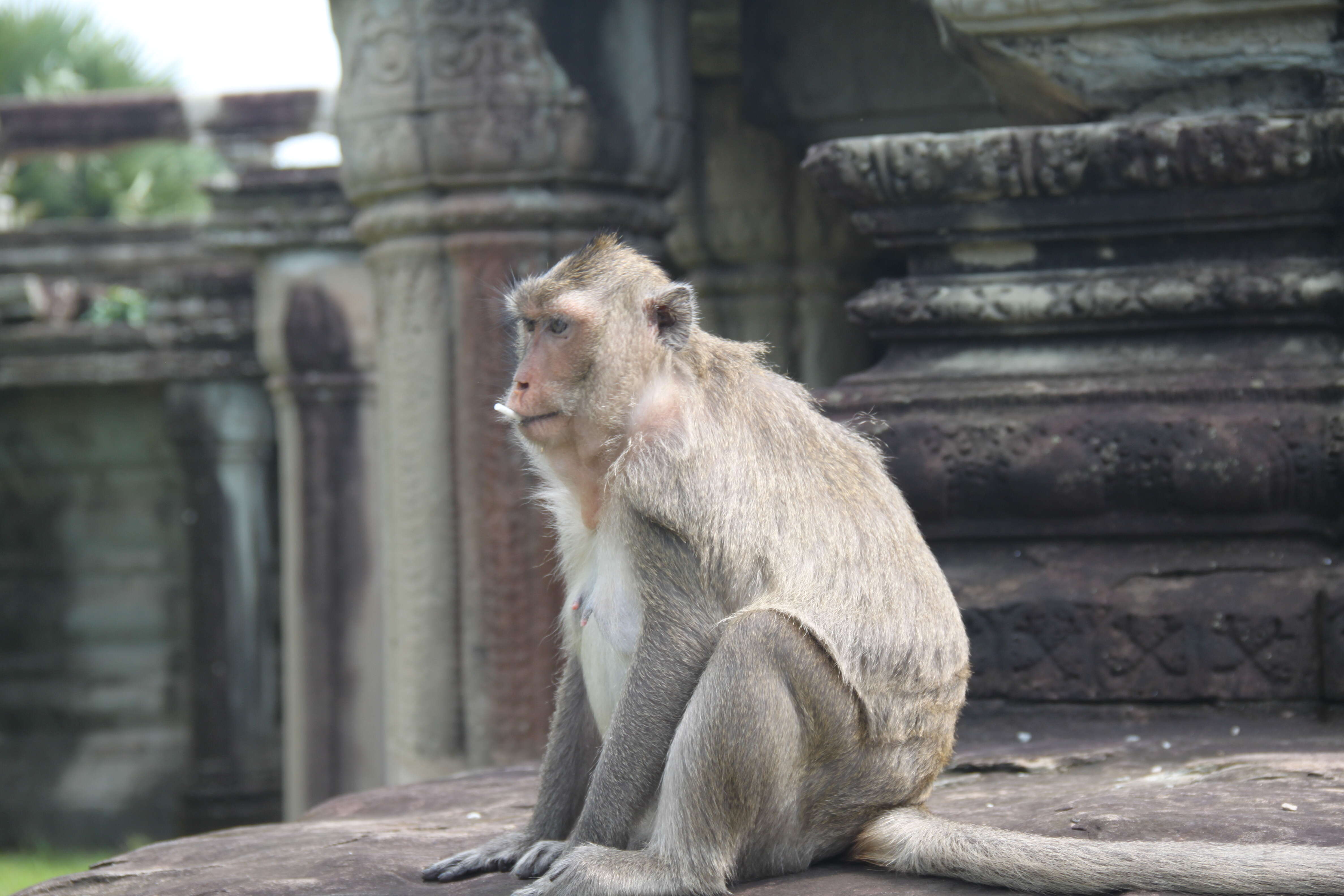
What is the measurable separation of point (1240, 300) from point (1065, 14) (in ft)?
2.61

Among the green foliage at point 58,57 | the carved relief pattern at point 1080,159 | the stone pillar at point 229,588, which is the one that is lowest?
the stone pillar at point 229,588

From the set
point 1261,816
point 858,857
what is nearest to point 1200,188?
point 1261,816

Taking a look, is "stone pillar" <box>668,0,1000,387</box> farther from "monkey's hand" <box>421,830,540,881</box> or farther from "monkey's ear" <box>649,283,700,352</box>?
"monkey's hand" <box>421,830,540,881</box>

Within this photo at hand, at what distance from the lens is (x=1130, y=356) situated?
137 inches

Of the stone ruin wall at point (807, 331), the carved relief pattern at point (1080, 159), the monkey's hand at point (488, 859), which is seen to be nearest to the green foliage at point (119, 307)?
the stone ruin wall at point (807, 331)

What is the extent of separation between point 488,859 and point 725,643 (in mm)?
674

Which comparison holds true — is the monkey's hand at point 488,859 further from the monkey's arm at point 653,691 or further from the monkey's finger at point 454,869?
the monkey's arm at point 653,691

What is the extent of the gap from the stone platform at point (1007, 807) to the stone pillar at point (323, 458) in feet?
8.77

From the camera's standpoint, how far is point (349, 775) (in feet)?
20.3

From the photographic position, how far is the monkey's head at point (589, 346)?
253cm

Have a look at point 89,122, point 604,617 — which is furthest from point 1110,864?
point 89,122

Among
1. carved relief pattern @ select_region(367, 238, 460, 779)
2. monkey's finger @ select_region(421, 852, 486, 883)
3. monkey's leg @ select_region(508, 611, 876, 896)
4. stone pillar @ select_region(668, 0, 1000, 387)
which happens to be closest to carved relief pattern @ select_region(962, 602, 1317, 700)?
monkey's leg @ select_region(508, 611, 876, 896)

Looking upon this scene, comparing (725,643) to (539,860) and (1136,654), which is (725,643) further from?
(1136,654)

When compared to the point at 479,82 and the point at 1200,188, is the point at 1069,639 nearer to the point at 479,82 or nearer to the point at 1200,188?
the point at 1200,188
